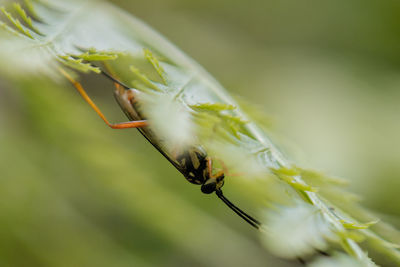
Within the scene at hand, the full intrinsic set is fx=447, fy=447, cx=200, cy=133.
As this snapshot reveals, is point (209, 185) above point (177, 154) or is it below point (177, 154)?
below

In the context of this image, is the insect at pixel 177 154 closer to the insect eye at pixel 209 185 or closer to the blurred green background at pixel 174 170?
the insect eye at pixel 209 185

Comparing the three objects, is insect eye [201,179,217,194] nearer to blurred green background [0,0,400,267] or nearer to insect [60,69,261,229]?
insect [60,69,261,229]

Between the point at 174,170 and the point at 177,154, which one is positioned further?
the point at 174,170

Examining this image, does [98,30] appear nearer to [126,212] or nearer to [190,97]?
[190,97]

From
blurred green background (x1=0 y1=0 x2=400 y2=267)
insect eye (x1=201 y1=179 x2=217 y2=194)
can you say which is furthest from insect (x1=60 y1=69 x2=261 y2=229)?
blurred green background (x1=0 y1=0 x2=400 y2=267)

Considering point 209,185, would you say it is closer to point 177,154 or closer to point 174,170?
point 177,154

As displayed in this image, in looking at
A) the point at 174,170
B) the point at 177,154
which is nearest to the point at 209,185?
the point at 177,154

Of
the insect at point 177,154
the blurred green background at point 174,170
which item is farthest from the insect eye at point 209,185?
the blurred green background at point 174,170
